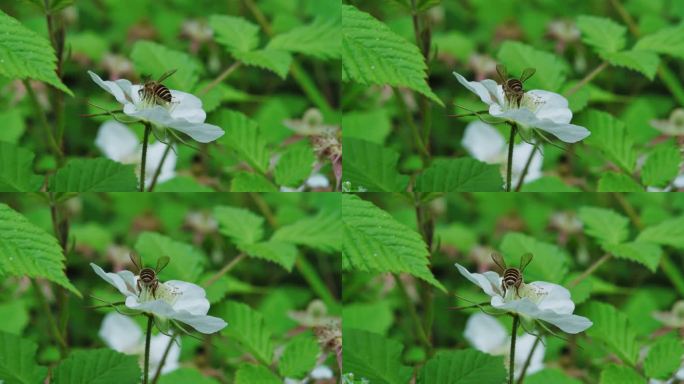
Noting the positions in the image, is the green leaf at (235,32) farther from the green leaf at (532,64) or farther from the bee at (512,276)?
the bee at (512,276)

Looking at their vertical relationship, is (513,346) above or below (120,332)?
above

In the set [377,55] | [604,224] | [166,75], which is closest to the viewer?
[166,75]

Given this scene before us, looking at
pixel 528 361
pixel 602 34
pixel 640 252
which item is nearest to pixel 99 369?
pixel 528 361

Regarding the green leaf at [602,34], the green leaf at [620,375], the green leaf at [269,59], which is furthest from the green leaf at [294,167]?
the green leaf at [620,375]

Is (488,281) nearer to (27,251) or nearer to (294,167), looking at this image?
(294,167)

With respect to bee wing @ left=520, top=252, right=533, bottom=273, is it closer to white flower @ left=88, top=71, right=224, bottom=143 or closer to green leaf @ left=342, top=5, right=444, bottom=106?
green leaf @ left=342, top=5, right=444, bottom=106

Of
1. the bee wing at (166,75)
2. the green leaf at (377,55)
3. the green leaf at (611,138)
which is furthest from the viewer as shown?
the green leaf at (611,138)

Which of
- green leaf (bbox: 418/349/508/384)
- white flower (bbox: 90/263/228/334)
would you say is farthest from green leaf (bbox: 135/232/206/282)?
green leaf (bbox: 418/349/508/384)
